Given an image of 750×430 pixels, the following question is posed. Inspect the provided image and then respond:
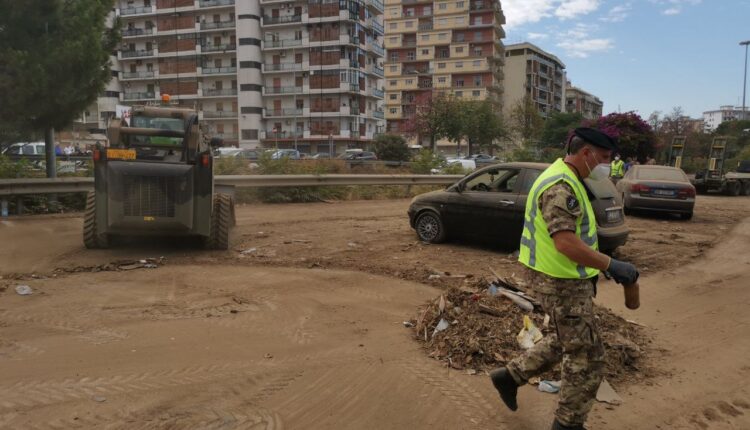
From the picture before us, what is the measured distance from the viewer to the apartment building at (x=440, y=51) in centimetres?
9119

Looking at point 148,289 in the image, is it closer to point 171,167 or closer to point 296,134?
point 171,167

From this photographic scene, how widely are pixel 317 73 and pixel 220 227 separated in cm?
6453

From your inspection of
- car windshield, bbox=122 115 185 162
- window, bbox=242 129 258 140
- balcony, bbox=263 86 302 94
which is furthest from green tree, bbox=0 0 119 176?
window, bbox=242 129 258 140

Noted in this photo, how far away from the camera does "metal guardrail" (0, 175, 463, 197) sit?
11938mm

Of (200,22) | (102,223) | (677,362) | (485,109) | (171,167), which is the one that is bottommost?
(677,362)

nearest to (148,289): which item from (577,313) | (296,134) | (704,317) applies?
(577,313)

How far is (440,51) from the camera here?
311 ft

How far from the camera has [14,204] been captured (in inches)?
496

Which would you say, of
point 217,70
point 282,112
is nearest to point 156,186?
point 282,112

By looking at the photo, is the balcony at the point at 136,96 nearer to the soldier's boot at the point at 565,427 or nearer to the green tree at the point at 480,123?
the green tree at the point at 480,123

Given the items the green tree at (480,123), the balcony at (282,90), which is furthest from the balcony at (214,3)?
the green tree at (480,123)

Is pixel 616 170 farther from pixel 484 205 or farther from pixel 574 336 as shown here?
pixel 574 336

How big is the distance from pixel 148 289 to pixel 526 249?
4.94 m

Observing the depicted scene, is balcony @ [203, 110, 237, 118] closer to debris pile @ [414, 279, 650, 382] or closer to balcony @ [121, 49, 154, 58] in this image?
balcony @ [121, 49, 154, 58]
